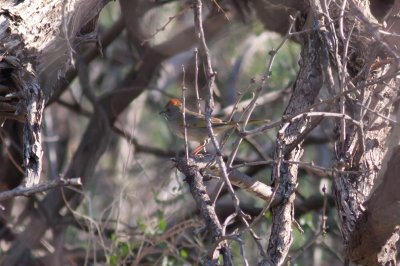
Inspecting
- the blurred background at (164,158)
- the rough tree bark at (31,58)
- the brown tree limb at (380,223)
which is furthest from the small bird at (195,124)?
the brown tree limb at (380,223)

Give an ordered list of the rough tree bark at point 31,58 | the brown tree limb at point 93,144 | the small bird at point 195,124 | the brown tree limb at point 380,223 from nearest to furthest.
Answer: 1. the brown tree limb at point 380,223
2. the rough tree bark at point 31,58
3. the small bird at point 195,124
4. the brown tree limb at point 93,144

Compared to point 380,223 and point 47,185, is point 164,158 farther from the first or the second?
point 47,185

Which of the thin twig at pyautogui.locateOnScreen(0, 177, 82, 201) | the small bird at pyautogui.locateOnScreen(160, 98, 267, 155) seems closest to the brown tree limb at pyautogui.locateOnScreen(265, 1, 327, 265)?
the small bird at pyautogui.locateOnScreen(160, 98, 267, 155)

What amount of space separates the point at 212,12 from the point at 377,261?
9.26ft

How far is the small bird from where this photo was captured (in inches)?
207

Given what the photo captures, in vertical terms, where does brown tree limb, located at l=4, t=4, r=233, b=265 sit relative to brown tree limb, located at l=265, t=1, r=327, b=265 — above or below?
below

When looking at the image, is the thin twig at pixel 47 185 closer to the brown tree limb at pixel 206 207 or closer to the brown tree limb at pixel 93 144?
the brown tree limb at pixel 206 207

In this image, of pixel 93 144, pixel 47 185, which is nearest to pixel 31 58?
pixel 47 185

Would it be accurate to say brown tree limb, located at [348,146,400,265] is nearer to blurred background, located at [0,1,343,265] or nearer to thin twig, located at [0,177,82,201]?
blurred background, located at [0,1,343,265]

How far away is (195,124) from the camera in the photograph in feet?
19.0

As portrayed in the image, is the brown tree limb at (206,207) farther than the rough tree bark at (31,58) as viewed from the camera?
No

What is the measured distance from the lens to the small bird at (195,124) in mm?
5253

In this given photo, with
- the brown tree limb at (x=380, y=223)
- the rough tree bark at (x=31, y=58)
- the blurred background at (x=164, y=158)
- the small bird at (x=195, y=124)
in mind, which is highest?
the rough tree bark at (x=31, y=58)

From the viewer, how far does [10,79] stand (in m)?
3.90
